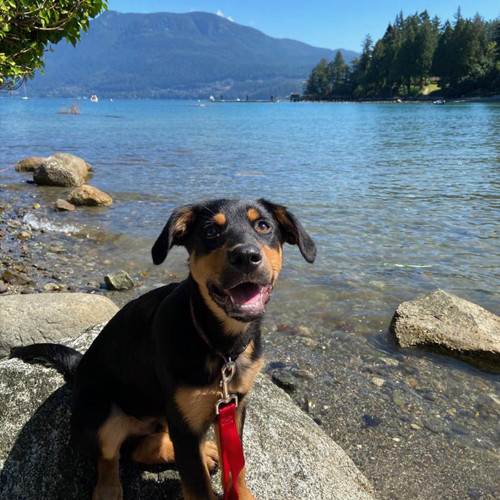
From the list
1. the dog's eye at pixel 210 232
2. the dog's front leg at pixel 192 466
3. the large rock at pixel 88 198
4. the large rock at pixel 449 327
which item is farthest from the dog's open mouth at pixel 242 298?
the large rock at pixel 88 198

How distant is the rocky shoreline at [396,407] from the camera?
423 centimetres

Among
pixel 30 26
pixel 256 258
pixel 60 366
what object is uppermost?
pixel 30 26

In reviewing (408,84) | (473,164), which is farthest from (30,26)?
(408,84)

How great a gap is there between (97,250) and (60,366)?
691 centimetres

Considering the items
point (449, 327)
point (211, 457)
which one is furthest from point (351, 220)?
point (211, 457)

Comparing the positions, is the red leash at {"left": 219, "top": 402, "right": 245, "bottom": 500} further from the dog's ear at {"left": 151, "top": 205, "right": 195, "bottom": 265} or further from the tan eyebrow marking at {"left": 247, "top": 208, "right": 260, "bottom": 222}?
the tan eyebrow marking at {"left": 247, "top": 208, "right": 260, "bottom": 222}

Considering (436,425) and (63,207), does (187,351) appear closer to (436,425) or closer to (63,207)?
(436,425)

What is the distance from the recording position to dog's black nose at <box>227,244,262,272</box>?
2859 millimetres

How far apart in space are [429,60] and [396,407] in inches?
5714

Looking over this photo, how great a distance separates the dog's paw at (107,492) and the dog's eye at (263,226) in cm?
200

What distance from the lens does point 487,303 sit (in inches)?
309

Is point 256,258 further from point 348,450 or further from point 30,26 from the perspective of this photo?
point 30,26

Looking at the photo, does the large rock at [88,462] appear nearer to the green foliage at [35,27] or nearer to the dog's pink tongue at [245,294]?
the dog's pink tongue at [245,294]

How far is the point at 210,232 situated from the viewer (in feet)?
Result: 10.9
